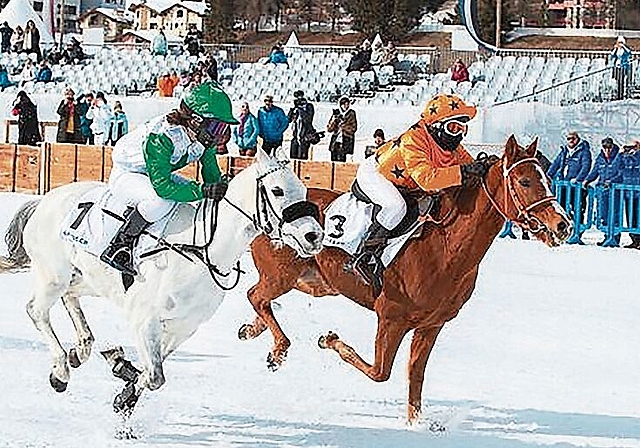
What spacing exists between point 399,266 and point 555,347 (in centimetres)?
340

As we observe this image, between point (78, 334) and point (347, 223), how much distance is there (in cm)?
190

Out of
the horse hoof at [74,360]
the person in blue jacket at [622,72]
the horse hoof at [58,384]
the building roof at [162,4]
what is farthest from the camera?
the building roof at [162,4]

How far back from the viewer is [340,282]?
8.50 m

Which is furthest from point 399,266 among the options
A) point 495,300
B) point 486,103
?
point 486,103

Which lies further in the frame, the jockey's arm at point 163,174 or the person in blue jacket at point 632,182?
the person in blue jacket at point 632,182

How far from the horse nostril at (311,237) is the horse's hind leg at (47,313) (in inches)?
85.1

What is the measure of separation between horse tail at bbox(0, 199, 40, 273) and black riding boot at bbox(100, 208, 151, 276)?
1.21 m

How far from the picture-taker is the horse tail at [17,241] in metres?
8.67

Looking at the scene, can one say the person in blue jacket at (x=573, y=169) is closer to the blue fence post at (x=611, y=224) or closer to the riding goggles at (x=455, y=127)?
the blue fence post at (x=611, y=224)

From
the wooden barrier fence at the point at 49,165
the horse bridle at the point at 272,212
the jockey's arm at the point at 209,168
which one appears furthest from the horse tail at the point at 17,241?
the wooden barrier fence at the point at 49,165

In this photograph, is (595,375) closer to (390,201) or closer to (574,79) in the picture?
(390,201)

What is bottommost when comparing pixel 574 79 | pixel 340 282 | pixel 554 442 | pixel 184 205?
pixel 554 442

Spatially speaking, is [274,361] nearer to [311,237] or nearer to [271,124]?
[311,237]

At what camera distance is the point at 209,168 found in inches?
309
